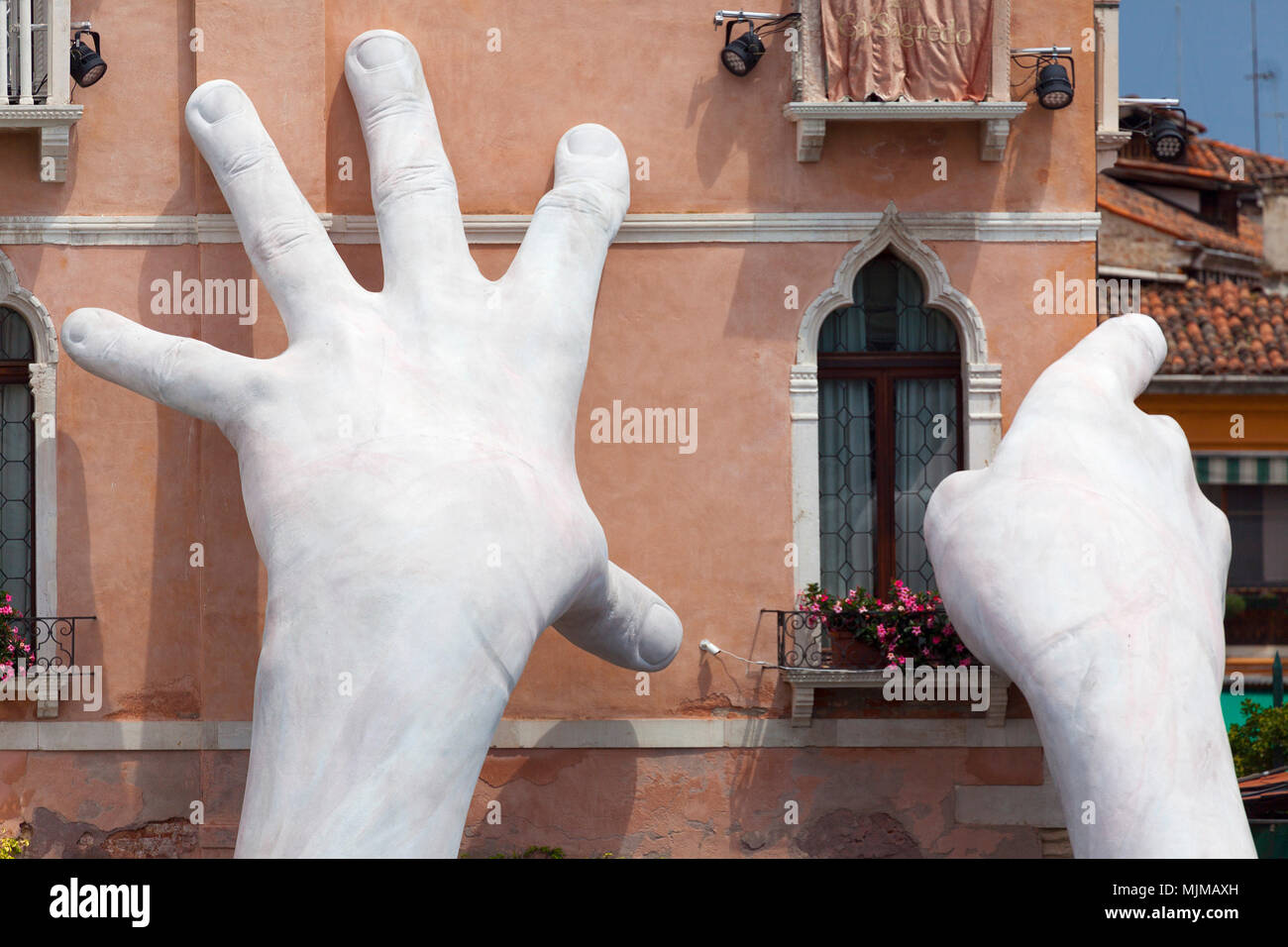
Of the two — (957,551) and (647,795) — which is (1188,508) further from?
(647,795)

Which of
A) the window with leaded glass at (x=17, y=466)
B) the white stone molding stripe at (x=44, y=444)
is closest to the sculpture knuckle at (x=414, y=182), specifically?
the white stone molding stripe at (x=44, y=444)

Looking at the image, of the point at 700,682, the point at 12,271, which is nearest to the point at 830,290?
the point at 700,682

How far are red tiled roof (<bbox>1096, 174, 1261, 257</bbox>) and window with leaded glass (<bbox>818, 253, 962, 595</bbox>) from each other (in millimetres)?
16718

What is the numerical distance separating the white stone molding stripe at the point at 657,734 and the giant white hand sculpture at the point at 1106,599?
1.94m

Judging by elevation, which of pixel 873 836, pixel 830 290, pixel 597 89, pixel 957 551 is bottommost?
pixel 873 836

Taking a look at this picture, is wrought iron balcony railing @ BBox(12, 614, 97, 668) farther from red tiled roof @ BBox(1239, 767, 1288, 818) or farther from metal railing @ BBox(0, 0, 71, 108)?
red tiled roof @ BBox(1239, 767, 1288, 818)

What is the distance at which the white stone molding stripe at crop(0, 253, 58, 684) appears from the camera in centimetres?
1170

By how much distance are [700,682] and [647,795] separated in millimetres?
866

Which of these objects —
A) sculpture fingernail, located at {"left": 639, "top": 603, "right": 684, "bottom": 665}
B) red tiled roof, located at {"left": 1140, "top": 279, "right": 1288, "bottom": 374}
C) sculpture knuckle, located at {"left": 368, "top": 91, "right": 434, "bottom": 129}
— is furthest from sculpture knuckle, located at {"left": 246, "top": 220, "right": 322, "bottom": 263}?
red tiled roof, located at {"left": 1140, "top": 279, "right": 1288, "bottom": 374}

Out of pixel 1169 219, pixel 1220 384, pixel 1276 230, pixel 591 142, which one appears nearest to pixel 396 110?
pixel 591 142

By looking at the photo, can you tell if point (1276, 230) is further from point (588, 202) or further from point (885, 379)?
point (588, 202)

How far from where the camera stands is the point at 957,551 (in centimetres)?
965

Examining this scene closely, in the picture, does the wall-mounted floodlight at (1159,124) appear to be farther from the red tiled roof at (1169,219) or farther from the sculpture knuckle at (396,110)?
the sculpture knuckle at (396,110)

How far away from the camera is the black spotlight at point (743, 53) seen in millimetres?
11664
